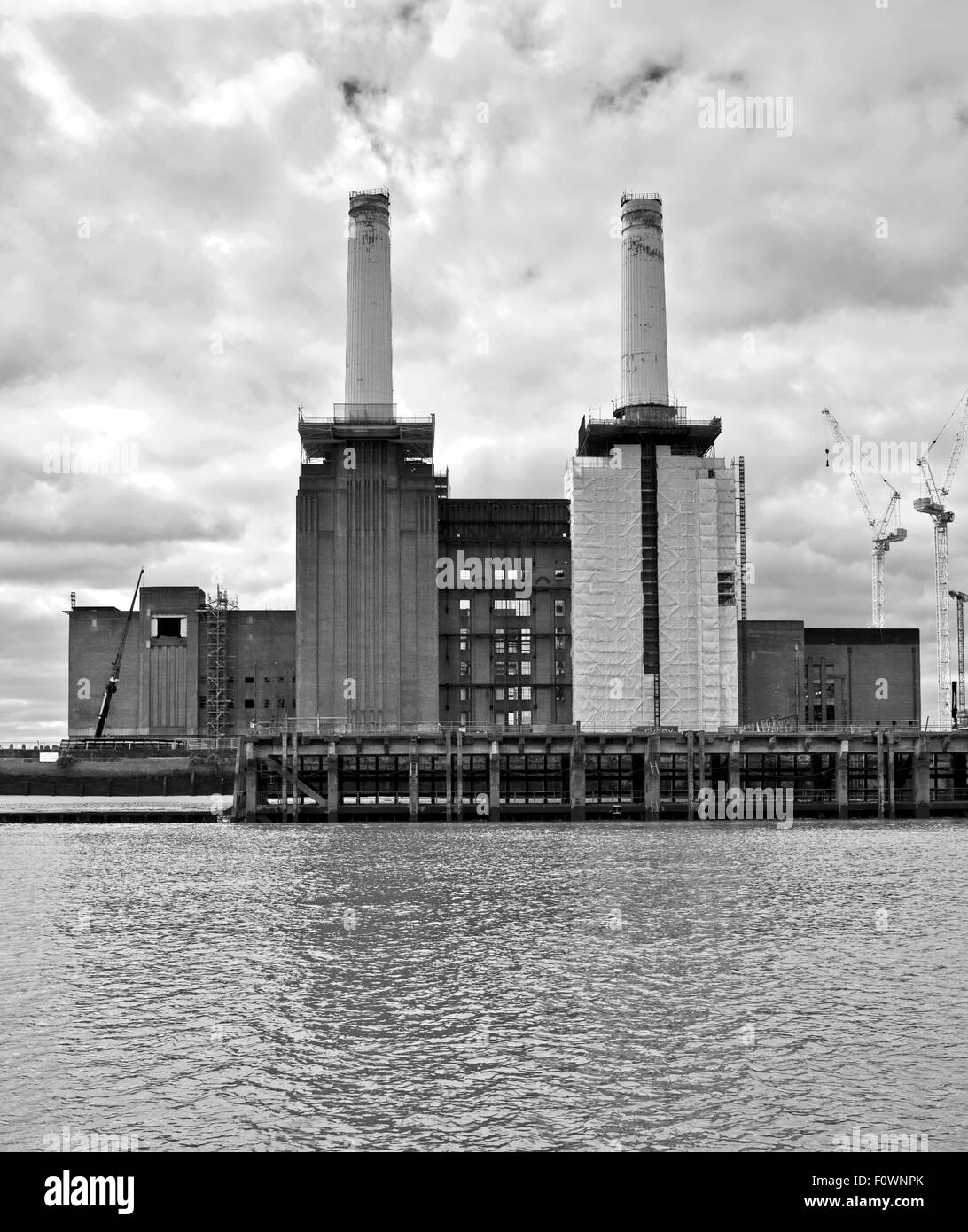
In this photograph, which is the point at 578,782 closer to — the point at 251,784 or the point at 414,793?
the point at 414,793

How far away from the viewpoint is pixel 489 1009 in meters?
25.1

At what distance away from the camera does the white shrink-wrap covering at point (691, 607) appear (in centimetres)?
11200

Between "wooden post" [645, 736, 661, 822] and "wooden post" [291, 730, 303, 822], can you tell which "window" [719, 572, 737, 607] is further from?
"wooden post" [291, 730, 303, 822]

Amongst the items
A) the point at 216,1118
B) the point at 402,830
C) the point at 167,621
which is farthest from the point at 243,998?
the point at 167,621

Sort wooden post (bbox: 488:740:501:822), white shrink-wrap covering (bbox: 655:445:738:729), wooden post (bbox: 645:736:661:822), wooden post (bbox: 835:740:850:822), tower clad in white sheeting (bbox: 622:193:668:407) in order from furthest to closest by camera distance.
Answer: tower clad in white sheeting (bbox: 622:193:668:407) < white shrink-wrap covering (bbox: 655:445:738:729) < wooden post (bbox: 835:740:850:822) < wooden post (bbox: 488:740:501:822) < wooden post (bbox: 645:736:661:822)

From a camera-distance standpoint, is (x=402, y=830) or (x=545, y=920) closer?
(x=545, y=920)

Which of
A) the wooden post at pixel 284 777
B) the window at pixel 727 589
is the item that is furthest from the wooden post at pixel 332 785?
the window at pixel 727 589

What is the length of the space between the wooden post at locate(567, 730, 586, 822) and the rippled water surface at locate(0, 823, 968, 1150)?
30.3 meters

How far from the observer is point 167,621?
128625mm

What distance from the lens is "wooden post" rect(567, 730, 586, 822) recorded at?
80.2m

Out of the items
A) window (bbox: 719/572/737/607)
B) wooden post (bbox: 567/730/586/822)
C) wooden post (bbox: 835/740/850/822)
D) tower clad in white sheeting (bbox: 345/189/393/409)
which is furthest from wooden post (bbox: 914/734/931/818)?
tower clad in white sheeting (bbox: 345/189/393/409)
